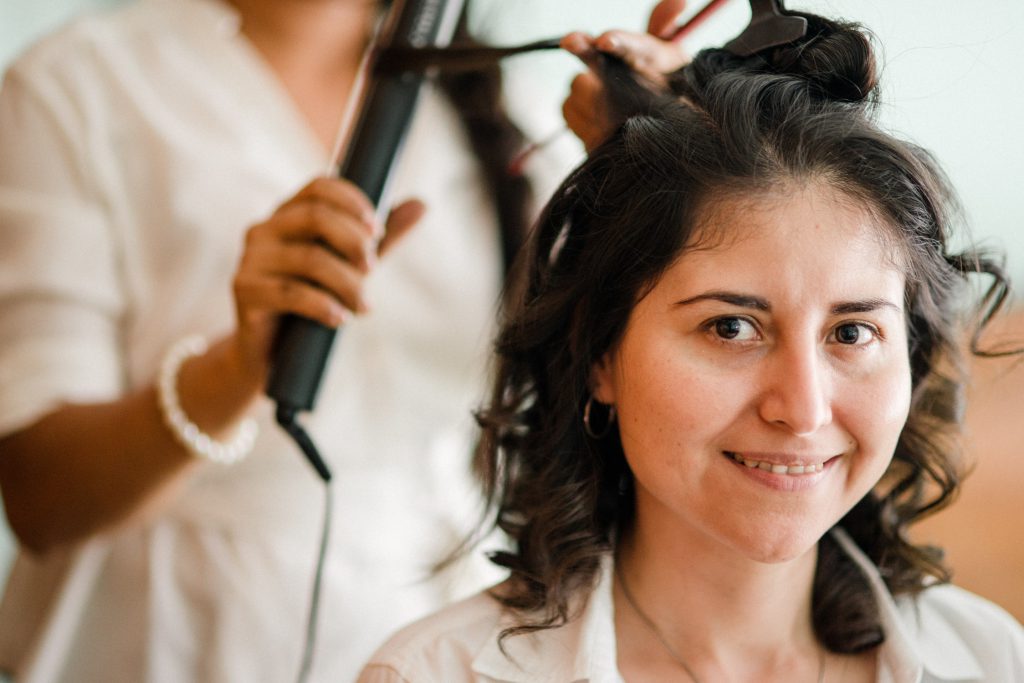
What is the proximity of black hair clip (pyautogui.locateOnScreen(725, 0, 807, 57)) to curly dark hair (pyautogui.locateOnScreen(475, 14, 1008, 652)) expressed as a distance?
0.04ft

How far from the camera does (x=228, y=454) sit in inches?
41.5

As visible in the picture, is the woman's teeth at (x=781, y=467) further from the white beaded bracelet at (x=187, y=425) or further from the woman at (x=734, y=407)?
the white beaded bracelet at (x=187, y=425)

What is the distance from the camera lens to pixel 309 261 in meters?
0.94

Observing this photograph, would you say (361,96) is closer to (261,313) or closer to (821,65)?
(261,313)

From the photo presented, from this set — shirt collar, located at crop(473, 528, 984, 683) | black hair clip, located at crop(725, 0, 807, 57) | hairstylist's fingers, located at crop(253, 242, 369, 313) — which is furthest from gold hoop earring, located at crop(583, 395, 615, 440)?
black hair clip, located at crop(725, 0, 807, 57)

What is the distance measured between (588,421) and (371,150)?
0.98ft

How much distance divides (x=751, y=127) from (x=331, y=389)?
20.6 inches

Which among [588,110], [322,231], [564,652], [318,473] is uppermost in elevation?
[588,110]

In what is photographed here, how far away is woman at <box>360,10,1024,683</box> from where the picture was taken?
81cm

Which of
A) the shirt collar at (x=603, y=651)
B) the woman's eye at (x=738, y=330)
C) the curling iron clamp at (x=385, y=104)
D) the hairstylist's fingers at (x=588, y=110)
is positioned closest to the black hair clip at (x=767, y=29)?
the curling iron clamp at (x=385, y=104)

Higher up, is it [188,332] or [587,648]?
[188,332]

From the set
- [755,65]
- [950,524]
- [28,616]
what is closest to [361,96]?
[755,65]

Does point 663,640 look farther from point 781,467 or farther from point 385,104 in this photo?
point 385,104

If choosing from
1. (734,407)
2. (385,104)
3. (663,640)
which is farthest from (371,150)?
(663,640)
